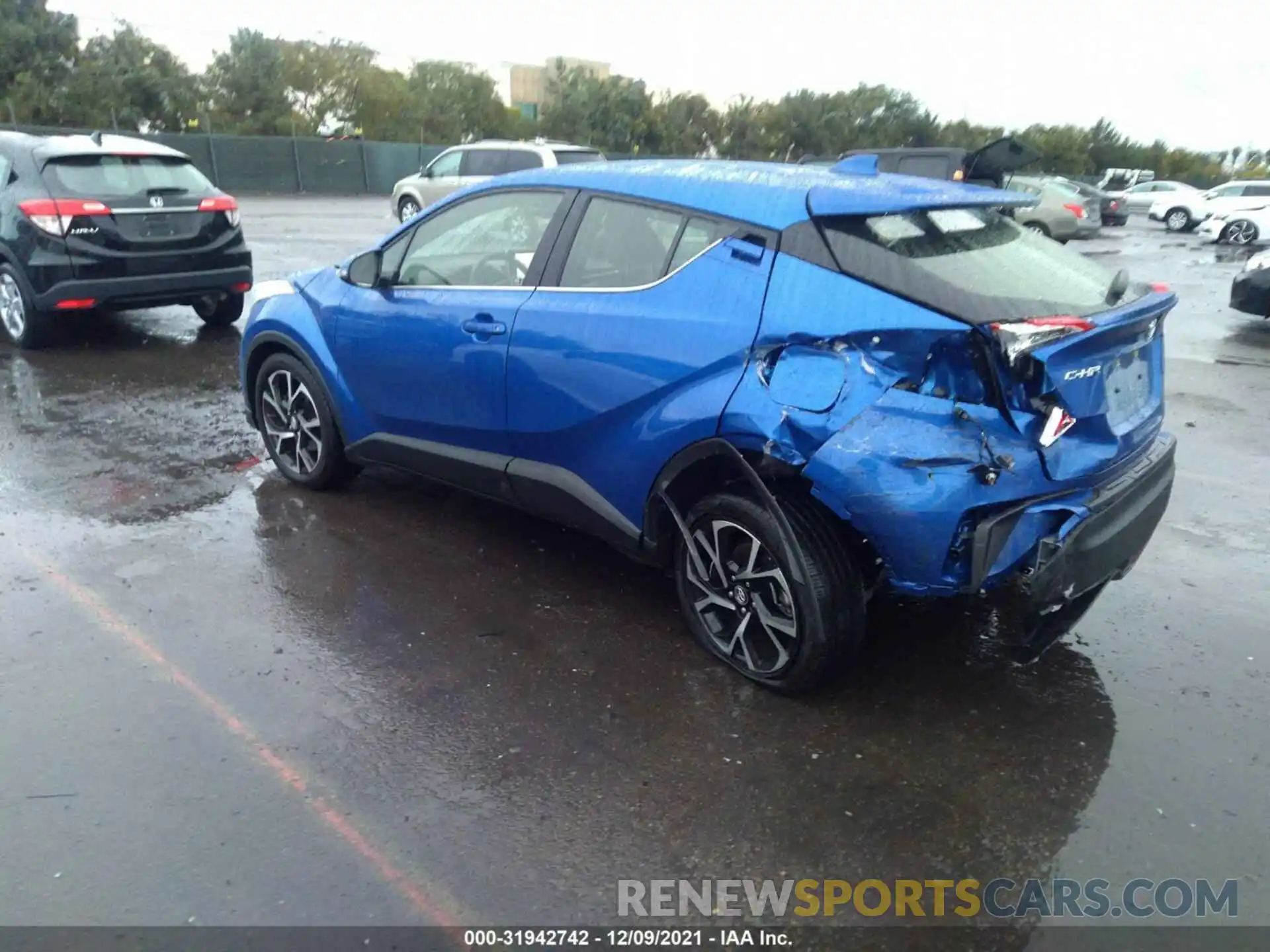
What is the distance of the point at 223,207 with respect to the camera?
852 centimetres

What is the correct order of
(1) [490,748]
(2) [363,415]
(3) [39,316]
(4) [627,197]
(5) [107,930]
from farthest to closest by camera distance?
(3) [39,316], (2) [363,415], (4) [627,197], (1) [490,748], (5) [107,930]

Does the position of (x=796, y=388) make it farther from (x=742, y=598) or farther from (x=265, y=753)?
(x=265, y=753)

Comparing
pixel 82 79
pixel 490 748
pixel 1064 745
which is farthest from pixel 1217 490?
pixel 82 79

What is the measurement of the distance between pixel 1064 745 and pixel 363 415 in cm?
333

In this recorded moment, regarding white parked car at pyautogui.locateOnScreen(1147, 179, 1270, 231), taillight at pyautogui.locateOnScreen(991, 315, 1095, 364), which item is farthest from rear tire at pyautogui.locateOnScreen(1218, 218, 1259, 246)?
taillight at pyautogui.locateOnScreen(991, 315, 1095, 364)

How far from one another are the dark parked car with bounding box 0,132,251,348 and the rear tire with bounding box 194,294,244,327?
0.73 meters

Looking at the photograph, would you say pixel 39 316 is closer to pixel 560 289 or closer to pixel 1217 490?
pixel 560 289

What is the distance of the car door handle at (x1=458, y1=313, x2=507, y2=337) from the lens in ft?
Answer: 12.9

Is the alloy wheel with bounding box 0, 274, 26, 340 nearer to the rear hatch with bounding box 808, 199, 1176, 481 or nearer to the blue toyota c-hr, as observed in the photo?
the blue toyota c-hr

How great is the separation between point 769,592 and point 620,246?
4.68 ft

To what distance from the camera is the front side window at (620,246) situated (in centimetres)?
358

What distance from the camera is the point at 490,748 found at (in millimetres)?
3125

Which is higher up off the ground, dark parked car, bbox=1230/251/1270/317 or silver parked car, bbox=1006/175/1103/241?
silver parked car, bbox=1006/175/1103/241

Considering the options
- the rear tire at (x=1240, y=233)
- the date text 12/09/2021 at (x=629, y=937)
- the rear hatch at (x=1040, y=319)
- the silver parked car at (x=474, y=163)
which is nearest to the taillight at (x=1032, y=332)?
the rear hatch at (x=1040, y=319)
